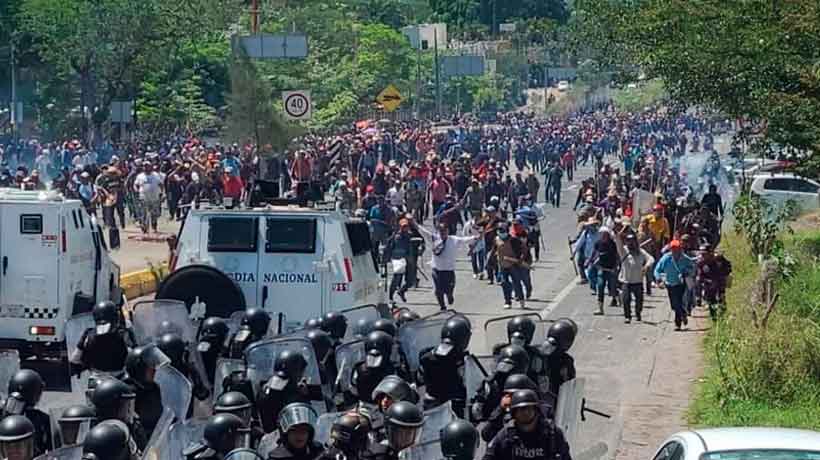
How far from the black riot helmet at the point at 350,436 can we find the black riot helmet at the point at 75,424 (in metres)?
1.48

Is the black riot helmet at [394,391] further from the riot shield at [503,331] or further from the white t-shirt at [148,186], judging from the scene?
the white t-shirt at [148,186]

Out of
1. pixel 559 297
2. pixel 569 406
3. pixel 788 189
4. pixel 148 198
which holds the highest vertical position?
pixel 788 189

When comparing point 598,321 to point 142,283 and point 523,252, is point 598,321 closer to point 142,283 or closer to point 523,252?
point 523,252

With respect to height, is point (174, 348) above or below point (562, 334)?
below

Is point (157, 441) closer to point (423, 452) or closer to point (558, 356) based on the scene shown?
point (423, 452)

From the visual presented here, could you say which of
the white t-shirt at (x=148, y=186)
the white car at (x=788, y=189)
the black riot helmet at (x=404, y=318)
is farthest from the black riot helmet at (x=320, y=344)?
the white car at (x=788, y=189)

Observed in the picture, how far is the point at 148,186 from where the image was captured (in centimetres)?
3369

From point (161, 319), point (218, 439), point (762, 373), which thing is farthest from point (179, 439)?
point (762, 373)

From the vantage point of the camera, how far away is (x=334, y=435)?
8.30 meters

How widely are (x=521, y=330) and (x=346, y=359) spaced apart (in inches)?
49.5

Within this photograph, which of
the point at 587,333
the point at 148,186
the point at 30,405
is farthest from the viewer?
the point at 148,186

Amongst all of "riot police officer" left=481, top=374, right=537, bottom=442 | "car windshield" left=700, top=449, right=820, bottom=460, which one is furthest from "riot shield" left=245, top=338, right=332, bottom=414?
"car windshield" left=700, top=449, right=820, bottom=460

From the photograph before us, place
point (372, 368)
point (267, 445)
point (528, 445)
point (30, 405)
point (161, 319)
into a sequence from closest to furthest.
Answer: point (528, 445), point (267, 445), point (30, 405), point (372, 368), point (161, 319)

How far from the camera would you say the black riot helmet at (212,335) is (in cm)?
1241
